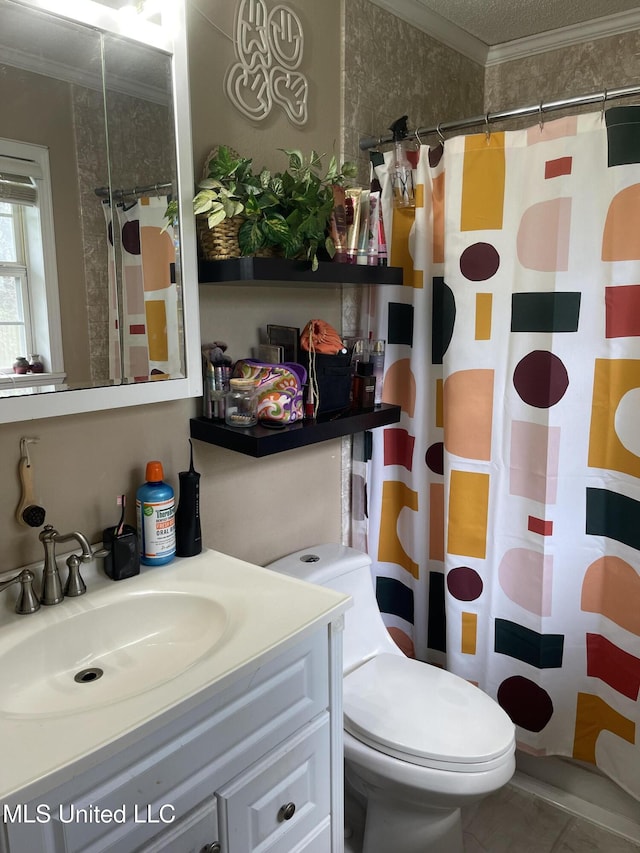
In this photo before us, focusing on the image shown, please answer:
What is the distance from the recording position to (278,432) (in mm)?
1460

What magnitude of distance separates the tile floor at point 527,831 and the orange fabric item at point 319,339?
129 cm

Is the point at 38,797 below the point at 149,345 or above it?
below

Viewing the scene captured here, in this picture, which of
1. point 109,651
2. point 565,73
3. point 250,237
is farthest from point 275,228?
point 565,73

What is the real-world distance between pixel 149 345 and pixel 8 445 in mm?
358

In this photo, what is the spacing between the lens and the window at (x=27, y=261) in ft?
3.91

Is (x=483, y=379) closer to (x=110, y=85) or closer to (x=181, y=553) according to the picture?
(x=181, y=553)

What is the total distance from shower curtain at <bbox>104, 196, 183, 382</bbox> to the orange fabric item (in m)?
0.33

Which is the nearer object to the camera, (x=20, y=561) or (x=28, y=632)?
(x=28, y=632)

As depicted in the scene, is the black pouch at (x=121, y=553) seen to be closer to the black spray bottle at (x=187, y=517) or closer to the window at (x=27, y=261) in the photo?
the black spray bottle at (x=187, y=517)

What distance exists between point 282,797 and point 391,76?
6.29 ft

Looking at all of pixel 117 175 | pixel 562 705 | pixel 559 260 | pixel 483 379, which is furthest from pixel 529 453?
pixel 117 175

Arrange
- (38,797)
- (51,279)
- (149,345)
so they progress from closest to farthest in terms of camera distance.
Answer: (38,797), (51,279), (149,345)

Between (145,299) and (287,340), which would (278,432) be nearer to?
(287,340)

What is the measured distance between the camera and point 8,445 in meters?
1.22
